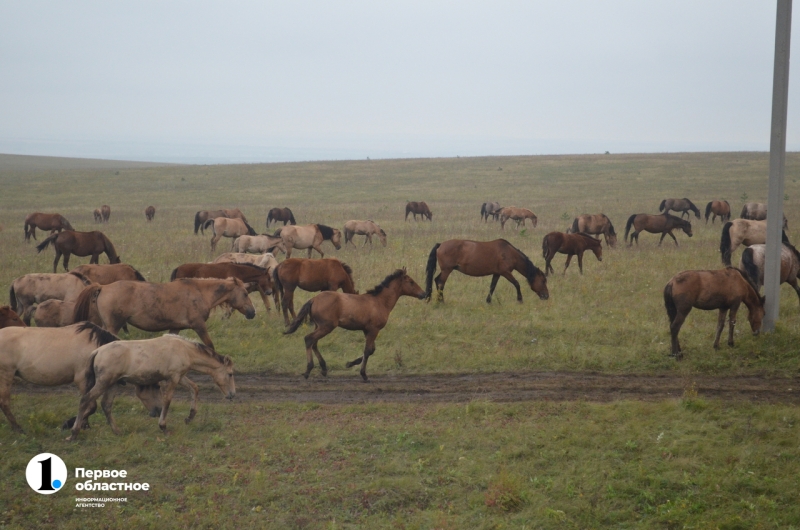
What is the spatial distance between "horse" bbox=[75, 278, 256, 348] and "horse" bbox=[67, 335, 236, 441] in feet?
6.77

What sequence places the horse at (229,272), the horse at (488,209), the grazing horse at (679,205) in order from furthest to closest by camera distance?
the horse at (488,209) → the grazing horse at (679,205) → the horse at (229,272)

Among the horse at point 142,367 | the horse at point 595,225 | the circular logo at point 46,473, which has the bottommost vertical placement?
the circular logo at point 46,473

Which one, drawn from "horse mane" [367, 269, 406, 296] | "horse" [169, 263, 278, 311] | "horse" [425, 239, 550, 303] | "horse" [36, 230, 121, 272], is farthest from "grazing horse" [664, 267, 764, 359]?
"horse" [36, 230, 121, 272]

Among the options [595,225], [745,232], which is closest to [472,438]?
[745,232]

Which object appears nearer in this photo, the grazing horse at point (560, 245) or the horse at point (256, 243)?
the grazing horse at point (560, 245)

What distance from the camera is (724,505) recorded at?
22.8ft

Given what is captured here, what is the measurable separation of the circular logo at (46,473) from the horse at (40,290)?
5.86m

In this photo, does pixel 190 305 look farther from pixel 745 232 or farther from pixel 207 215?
pixel 207 215

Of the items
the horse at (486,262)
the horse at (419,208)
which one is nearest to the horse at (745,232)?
the horse at (486,262)

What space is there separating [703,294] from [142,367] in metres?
9.45

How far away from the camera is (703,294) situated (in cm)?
1202

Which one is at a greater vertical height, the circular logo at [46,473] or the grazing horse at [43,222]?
the grazing horse at [43,222]

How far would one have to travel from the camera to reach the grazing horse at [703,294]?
11.9m

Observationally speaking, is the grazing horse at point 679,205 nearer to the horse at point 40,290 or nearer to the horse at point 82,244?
the horse at point 82,244
